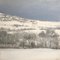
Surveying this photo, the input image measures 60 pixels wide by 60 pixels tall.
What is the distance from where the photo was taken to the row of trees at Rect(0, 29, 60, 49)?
7.13 feet

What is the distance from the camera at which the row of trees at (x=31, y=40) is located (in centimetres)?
217

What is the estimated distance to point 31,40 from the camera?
220cm

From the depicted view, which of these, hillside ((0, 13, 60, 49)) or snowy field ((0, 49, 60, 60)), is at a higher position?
hillside ((0, 13, 60, 49))

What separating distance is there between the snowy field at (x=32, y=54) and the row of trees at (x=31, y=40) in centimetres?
6

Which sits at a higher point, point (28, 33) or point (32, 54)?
point (28, 33)

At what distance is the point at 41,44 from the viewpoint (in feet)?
7.13

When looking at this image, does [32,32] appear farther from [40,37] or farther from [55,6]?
[55,6]

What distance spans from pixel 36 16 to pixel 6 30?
0.47 meters

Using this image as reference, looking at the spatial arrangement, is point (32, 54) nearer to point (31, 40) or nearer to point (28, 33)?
point (31, 40)

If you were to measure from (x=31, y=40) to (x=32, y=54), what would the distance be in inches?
7.6

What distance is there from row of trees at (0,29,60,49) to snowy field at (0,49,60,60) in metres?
0.06

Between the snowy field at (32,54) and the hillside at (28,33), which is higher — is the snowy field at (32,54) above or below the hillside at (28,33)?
below

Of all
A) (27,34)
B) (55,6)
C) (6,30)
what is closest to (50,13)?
(55,6)

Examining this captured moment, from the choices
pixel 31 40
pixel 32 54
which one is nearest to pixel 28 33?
pixel 31 40
